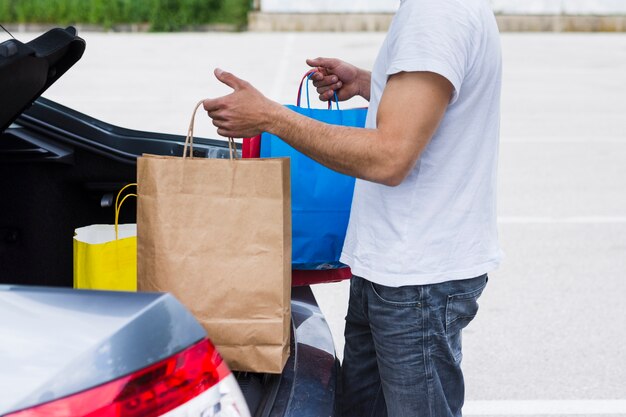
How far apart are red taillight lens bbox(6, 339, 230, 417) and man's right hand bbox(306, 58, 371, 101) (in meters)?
1.21

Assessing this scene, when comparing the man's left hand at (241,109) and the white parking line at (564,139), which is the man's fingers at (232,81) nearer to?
the man's left hand at (241,109)

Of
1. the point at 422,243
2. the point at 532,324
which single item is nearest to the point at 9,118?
the point at 422,243

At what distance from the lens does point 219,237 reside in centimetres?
198

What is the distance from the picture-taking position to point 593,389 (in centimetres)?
387

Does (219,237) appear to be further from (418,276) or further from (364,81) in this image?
(364,81)

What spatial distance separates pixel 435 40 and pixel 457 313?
625mm

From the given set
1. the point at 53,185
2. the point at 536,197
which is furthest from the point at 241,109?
the point at 536,197

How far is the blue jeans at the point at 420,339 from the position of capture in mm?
2100

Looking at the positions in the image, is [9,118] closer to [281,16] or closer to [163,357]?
[163,357]

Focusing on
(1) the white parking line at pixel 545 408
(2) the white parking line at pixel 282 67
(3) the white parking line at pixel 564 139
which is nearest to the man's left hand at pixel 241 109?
(1) the white parking line at pixel 545 408

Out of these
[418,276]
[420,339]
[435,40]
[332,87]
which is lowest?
[420,339]

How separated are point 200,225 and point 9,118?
666mm

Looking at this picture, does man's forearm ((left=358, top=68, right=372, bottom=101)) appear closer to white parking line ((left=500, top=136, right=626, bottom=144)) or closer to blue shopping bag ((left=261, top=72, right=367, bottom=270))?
blue shopping bag ((left=261, top=72, right=367, bottom=270))

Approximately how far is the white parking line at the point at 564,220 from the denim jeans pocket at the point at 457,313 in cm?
428
